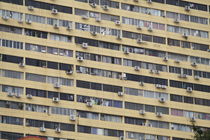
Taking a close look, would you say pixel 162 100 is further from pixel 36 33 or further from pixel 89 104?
pixel 36 33

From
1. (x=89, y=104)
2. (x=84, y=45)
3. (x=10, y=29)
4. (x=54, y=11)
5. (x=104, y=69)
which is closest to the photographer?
(x=10, y=29)

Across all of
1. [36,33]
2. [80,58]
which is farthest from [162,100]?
[36,33]

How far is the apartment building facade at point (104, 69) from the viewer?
349 ft

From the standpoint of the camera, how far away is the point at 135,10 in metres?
115

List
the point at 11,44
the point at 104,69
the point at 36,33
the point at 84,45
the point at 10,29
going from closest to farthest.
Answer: the point at 11,44 → the point at 10,29 → the point at 36,33 → the point at 84,45 → the point at 104,69

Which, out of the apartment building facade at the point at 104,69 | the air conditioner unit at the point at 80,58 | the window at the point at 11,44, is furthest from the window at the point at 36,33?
the air conditioner unit at the point at 80,58

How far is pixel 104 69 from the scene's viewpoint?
4380 inches

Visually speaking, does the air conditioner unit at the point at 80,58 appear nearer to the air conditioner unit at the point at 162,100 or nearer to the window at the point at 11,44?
the window at the point at 11,44

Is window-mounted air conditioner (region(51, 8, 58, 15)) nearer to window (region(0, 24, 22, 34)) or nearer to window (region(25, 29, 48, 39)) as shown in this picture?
window (region(25, 29, 48, 39))

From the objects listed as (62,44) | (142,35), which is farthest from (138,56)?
(62,44)

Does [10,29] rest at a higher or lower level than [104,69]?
higher

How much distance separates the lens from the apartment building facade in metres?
106

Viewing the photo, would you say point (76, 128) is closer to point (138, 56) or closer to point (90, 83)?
point (90, 83)

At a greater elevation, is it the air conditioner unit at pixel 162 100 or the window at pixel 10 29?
the window at pixel 10 29
